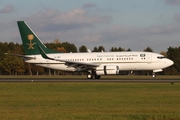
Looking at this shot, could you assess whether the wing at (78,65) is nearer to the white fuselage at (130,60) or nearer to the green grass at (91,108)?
the white fuselage at (130,60)

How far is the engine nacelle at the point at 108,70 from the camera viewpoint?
54.3 meters

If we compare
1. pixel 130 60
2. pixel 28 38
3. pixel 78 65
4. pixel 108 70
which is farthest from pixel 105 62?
pixel 28 38

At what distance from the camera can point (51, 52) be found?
6138 centimetres

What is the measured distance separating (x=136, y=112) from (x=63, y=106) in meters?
4.40

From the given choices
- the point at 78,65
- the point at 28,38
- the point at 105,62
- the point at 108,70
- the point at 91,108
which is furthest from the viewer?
the point at 28,38

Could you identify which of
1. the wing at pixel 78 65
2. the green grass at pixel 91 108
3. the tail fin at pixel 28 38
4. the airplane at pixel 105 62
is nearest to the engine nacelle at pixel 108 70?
the airplane at pixel 105 62

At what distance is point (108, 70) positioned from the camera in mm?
54500

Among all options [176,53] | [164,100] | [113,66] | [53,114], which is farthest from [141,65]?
[176,53]

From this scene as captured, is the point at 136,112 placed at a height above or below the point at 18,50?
below

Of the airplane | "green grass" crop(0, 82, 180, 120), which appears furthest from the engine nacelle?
"green grass" crop(0, 82, 180, 120)

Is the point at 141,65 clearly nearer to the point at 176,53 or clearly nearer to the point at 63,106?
the point at 63,106

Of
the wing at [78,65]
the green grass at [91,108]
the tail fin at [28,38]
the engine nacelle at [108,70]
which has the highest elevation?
the tail fin at [28,38]

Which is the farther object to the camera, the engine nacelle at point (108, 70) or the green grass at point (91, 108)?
the engine nacelle at point (108, 70)

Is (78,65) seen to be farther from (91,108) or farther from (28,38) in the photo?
(91,108)
